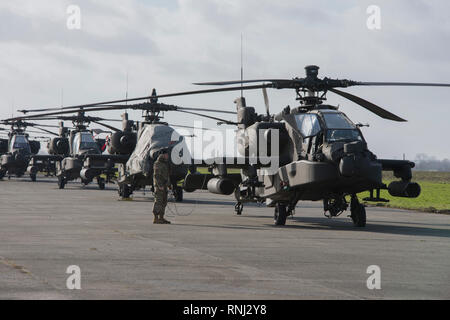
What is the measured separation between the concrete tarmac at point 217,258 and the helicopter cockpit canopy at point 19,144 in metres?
30.0

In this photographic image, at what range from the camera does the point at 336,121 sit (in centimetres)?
Result: 1516

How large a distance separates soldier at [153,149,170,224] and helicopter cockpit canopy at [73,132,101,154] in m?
21.1

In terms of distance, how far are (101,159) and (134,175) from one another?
5.30 m

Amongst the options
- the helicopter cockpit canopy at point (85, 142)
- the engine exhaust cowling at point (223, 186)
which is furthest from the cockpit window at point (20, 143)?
the engine exhaust cowling at point (223, 186)

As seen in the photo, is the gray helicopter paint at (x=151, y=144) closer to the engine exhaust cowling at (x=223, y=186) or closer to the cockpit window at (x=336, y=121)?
the engine exhaust cowling at (x=223, y=186)

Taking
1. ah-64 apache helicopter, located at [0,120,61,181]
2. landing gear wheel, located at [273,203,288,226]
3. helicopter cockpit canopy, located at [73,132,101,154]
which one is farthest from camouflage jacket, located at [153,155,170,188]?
ah-64 apache helicopter, located at [0,120,61,181]

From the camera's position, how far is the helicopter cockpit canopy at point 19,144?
46.2m

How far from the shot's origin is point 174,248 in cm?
1088

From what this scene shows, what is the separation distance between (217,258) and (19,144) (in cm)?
3956

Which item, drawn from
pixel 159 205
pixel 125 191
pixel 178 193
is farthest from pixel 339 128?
pixel 125 191

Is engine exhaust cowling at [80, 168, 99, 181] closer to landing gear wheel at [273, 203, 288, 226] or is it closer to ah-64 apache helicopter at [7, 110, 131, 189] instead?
ah-64 apache helicopter at [7, 110, 131, 189]

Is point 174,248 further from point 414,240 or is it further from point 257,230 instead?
point 414,240
